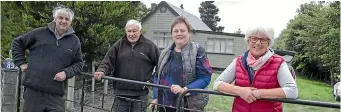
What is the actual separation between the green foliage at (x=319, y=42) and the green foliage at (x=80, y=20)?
12154 mm

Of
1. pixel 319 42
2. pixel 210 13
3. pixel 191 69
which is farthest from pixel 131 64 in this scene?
pixel 210 13

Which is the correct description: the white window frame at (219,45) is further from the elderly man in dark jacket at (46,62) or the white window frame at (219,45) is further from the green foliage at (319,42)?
the elderly man in dark jacket at (46,62)

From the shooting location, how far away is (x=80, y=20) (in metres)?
7.48

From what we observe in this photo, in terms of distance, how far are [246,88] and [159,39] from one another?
2000cm

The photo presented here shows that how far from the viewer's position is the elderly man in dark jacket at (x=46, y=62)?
313 centimetres

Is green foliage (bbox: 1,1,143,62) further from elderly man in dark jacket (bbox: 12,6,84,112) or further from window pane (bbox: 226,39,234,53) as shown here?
window pane (bbox: 226,39,234,53)

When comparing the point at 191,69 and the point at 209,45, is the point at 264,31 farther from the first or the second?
the point at 209,45

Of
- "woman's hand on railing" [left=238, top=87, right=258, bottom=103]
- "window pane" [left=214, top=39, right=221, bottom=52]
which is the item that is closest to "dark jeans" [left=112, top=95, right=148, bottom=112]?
"woman's hand on railing" [left=238, top=87, right=258, bottom=103]

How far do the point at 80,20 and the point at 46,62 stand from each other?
4495 mm

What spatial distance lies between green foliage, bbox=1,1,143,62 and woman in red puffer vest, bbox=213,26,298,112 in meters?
5.73

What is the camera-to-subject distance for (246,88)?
2.13m

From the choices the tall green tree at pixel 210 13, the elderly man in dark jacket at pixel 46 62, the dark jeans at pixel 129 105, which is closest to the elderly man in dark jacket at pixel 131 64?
the dark jeans at pixel 129 105

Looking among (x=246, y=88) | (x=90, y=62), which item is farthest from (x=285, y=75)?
(x=90, y=62)

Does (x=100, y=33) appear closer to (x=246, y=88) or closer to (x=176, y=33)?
(x=176, y=33)
